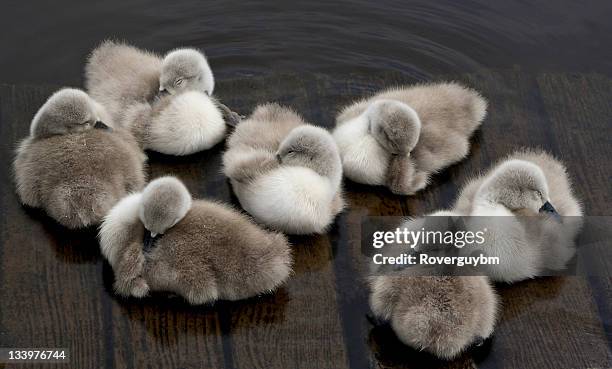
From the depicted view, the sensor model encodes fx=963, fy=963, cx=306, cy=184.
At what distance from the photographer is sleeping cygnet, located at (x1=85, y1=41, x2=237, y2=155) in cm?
454

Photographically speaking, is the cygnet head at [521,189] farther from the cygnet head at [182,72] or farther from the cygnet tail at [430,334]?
the cygnet head at [182,72]

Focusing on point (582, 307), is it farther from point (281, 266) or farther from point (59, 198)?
point (59, 198)

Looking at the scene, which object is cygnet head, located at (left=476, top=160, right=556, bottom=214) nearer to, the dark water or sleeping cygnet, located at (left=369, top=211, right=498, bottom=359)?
sleeping cygnet, located at (left=369, top=211, right=498, bottom=359)

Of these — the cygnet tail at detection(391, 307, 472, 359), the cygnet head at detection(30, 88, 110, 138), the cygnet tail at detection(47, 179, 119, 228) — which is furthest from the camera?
the cygnet head at detection(30, 88, 110, 138)

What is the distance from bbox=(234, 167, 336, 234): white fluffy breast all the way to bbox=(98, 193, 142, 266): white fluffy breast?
1.71ft

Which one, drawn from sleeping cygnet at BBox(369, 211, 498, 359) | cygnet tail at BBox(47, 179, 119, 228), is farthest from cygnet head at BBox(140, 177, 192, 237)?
sleeping cygnet at BBox(369, 211, 498, 359)

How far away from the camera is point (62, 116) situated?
4.30 m

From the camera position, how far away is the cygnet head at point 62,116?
4.30 meters

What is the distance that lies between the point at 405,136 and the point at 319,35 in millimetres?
1595

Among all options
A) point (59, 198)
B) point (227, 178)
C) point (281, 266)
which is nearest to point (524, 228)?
point (281, 266)

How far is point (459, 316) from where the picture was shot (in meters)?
3.55

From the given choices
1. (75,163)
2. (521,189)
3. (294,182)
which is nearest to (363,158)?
(294,182)

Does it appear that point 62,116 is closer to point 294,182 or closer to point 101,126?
point 101,126

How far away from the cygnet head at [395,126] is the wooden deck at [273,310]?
0.77 ft
